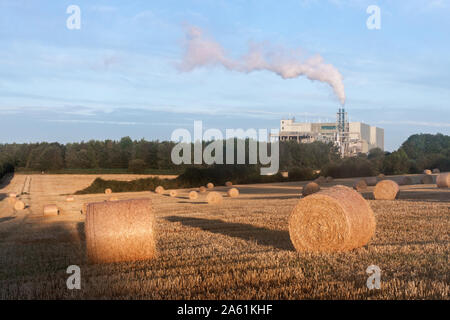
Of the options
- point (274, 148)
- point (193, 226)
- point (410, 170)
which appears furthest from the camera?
point (274, 148)

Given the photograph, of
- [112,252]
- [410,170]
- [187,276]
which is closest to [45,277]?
[112,252]

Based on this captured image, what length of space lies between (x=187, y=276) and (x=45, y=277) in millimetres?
2382

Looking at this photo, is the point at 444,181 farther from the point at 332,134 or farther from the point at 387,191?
the point at 332,134

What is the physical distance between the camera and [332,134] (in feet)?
370

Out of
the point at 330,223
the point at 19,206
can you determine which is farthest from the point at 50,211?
the point at 330,223

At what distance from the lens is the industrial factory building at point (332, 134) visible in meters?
104

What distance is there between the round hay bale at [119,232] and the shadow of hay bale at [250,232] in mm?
2722

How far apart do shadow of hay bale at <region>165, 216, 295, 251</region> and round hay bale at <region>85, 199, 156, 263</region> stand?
272cm

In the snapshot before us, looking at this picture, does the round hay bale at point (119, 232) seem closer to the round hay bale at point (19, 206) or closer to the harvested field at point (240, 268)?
the harvested field at point (240, 268)

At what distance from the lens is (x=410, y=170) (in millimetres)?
61125

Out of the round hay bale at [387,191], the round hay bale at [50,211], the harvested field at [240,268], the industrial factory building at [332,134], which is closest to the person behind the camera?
the harvested field at [240,268]

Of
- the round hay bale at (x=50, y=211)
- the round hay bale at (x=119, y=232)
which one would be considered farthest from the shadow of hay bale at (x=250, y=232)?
the round hay bale at (x=50, y=211)

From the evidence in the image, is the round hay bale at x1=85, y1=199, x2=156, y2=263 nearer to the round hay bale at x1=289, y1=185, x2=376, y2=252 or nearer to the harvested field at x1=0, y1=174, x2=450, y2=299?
the harvested field at x1=0, y1=174, x2=450, y2=299
